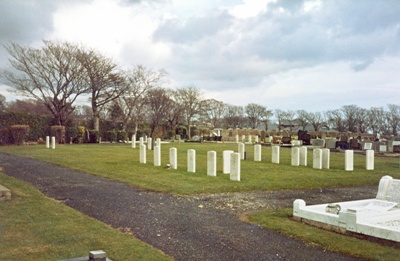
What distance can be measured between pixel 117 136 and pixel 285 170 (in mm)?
32804

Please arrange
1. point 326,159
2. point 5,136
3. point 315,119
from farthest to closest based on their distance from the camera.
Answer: point 315,119 → point 5,136 → point 326,159

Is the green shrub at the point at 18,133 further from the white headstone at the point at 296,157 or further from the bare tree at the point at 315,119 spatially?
the bare tree at the point at 315,119

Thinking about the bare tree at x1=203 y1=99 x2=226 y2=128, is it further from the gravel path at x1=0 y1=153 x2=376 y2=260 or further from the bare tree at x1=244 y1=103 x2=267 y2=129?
the gravel path at x1=0 y1=153 x2=376 y2=260

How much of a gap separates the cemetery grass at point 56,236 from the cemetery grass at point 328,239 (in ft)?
8.30

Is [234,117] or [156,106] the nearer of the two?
[156,106]

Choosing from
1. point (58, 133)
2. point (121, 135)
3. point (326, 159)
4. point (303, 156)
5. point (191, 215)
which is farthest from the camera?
point (121, 135)

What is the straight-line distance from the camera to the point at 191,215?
7992mm

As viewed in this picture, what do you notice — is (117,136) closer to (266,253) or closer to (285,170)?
(285,170)

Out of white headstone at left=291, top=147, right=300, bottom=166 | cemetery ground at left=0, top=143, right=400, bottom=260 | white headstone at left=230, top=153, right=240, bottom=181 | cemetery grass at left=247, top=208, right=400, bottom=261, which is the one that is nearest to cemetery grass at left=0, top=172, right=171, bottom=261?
cemetery ground at left=0, top=143, right=400, bottom=260

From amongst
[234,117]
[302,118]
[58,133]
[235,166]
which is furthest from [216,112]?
[235,166]

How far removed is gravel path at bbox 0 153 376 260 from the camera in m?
5.70

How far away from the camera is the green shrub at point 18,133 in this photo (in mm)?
33094

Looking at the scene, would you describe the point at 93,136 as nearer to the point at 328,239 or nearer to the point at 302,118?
the point at 328,239

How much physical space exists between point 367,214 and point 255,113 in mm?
77511
